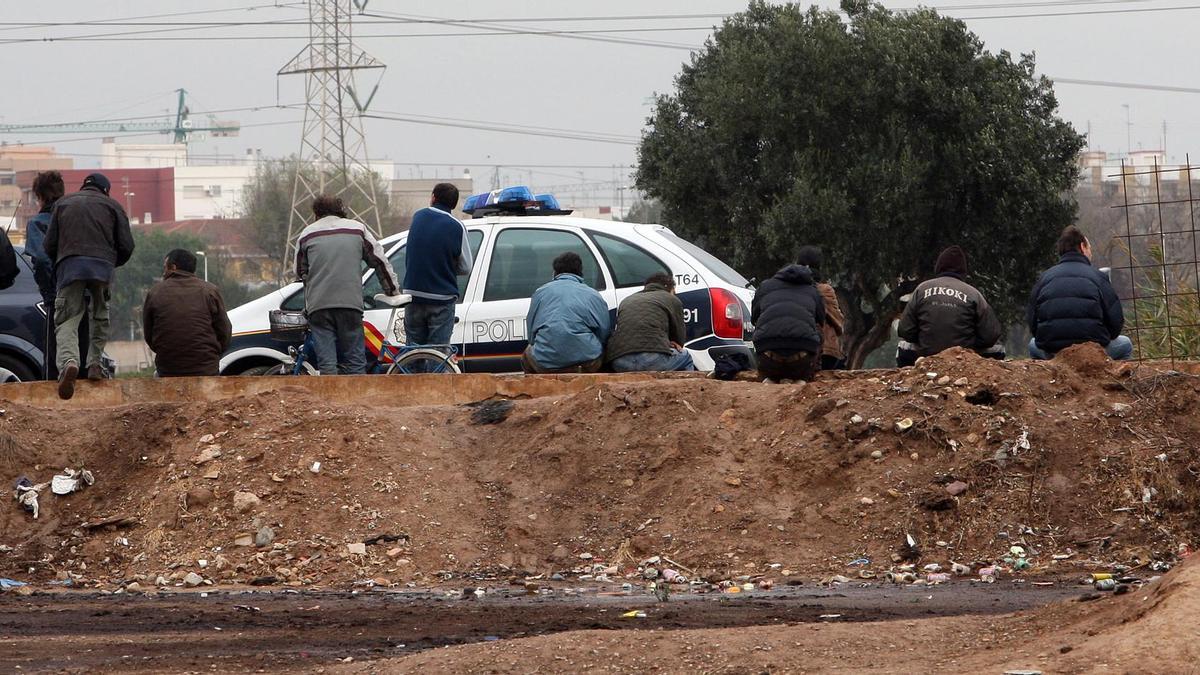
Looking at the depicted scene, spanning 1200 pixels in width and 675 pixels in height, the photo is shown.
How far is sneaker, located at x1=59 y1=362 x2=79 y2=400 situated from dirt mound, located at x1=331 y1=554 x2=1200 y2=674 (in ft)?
18.9

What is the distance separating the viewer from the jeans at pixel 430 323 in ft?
41.3

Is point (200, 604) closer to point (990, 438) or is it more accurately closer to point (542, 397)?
point (542, 397)

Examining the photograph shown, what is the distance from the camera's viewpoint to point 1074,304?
12.4 meters

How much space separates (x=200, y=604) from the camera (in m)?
9.09

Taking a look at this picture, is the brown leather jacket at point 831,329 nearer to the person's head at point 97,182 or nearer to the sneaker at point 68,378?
the person's head at point 97,182

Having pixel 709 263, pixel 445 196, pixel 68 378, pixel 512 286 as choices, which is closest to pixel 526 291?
A: pixel 512 286

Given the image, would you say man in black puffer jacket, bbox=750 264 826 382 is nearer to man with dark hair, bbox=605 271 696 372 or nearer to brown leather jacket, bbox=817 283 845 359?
man with dark hair, bbox=605 271 696 372

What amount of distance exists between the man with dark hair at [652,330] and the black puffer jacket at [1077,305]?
9.27ft

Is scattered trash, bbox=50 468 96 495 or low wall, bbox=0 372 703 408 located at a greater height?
low wall, bbox=0 372 703 408

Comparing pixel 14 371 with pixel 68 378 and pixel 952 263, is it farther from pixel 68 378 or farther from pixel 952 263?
pixel 952 263

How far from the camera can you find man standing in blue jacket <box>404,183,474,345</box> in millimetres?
12453

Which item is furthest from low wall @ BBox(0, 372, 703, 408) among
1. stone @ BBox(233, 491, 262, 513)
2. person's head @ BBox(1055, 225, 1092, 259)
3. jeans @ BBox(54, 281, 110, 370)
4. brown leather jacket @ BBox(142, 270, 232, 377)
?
person's head @ BBox(1055, 225, 1092, 259)

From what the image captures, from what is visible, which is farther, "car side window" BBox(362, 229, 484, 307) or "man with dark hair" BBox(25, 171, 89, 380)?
"car side window" BBox(362, 229, 484, 307)

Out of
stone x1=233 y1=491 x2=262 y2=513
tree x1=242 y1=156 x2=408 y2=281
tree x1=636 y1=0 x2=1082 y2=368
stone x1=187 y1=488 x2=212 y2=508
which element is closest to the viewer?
stone x1=233 y1=491 x2=262 y2=513
